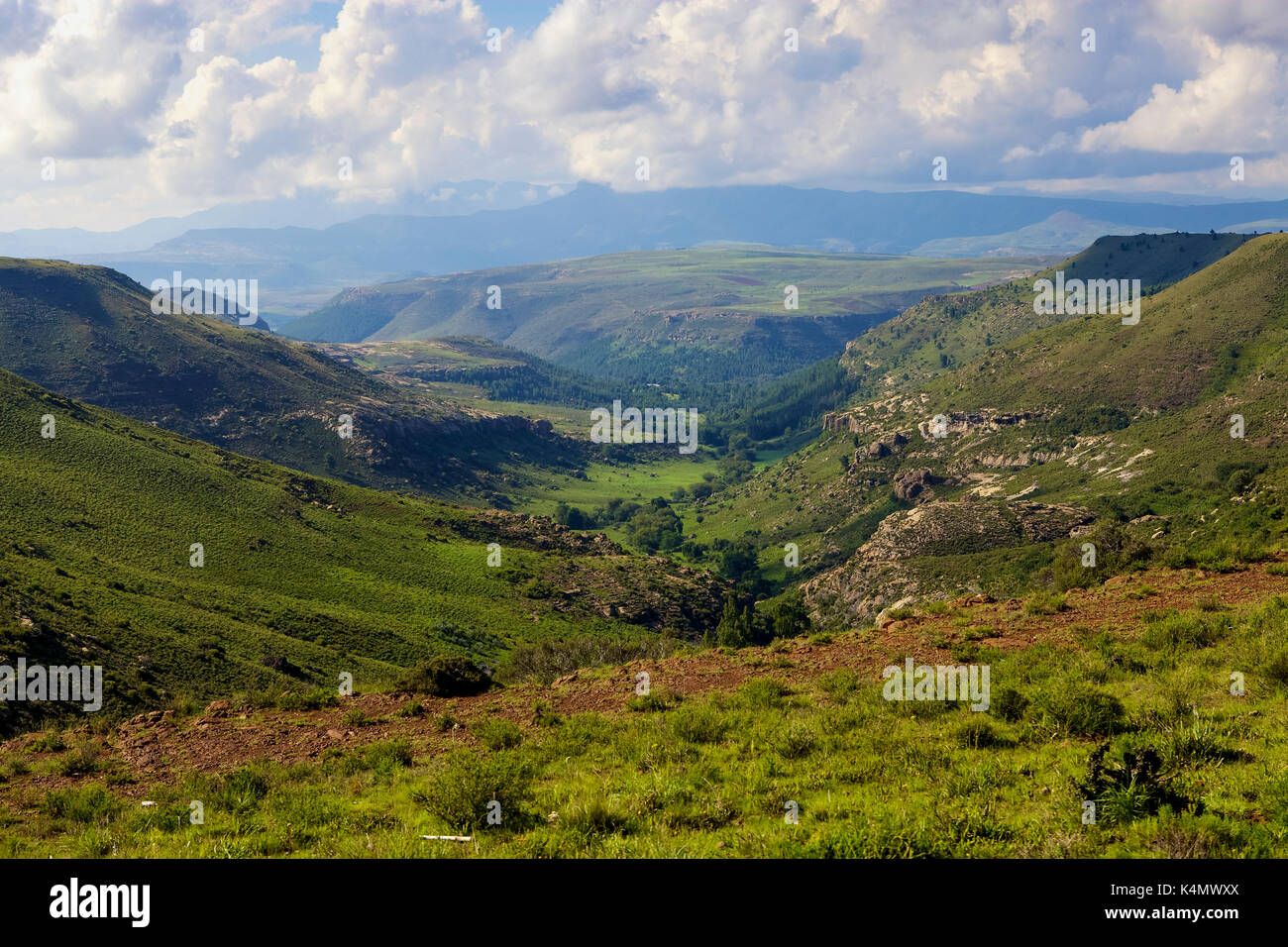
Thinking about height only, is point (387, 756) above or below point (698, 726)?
below

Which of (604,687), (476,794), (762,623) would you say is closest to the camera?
(476,794)

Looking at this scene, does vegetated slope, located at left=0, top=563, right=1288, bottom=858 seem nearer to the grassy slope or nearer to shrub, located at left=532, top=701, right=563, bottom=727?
shrub, located at left=532, top=701, right=563, bottom=727

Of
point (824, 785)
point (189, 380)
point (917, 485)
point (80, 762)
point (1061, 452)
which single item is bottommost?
point (80, 762)

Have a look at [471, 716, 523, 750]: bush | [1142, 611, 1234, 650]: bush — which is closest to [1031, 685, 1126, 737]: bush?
[1142, 611, 1234, 650]: bush

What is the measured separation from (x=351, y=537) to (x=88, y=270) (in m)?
175

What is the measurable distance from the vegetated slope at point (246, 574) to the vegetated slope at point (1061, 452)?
33381mm

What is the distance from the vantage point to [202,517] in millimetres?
76312

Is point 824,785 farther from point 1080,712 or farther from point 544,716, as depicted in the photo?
point 544,716

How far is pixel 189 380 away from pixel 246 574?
13081 cm

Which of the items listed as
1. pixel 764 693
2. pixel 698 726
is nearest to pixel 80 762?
pixel 698 726

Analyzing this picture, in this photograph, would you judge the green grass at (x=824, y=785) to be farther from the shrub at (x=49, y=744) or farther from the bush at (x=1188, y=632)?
the shrub at (x=49, y=744)

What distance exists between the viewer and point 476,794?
11.2 metres
